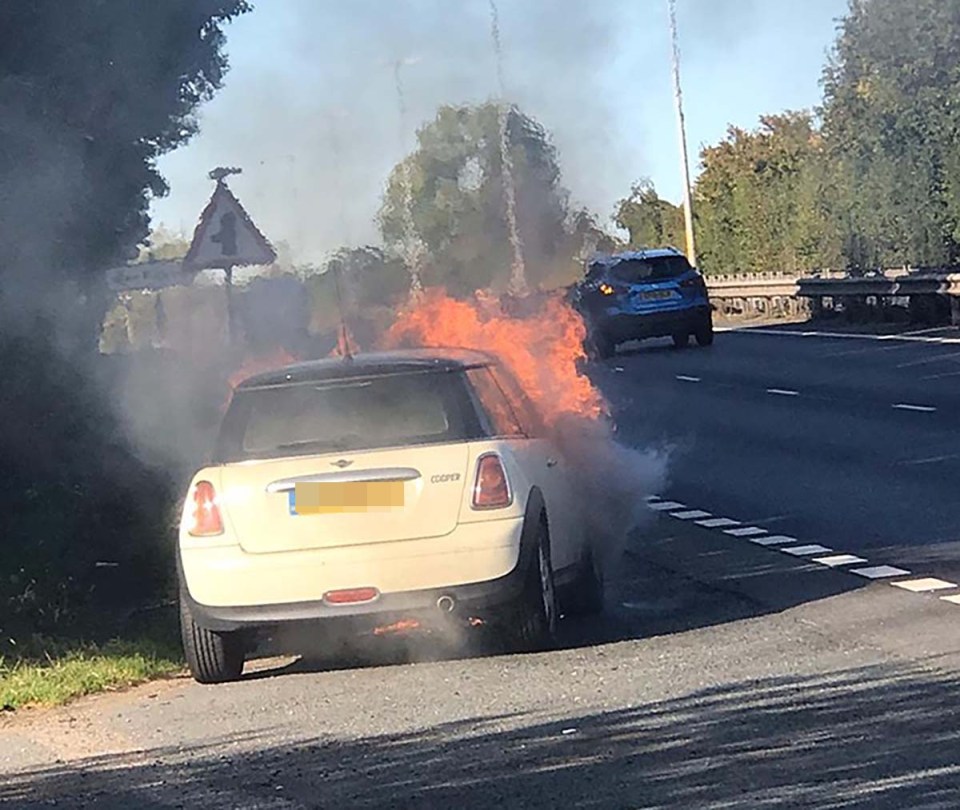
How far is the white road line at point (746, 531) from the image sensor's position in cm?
1370

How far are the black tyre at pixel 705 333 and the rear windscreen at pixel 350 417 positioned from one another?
26783mm

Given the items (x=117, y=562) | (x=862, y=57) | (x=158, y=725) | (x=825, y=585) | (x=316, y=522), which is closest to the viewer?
(x=158, y=725)

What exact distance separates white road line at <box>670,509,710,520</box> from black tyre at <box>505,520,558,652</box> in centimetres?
509

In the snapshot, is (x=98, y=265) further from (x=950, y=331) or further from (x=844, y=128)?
(x=844, y=128)

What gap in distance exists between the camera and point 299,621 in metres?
9.48

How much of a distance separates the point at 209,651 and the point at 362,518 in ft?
3.21

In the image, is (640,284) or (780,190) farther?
(780,190)

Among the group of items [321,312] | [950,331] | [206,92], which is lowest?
[950,331]

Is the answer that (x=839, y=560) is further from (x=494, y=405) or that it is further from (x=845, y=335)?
(x=845, y=335)

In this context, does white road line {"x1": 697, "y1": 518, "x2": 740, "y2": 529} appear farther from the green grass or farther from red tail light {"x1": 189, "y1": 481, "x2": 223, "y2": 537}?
red tail light {"x1": 189, "y1": 481, "x2": 223, "y2": 537}

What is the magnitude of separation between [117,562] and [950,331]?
2300 cm

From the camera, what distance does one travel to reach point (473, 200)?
53.3ft

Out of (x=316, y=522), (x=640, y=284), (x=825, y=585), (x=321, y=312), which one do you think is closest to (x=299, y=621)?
(x=316, y=522)

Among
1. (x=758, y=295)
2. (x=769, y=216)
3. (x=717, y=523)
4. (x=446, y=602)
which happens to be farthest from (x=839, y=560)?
(x=769, y=216)
